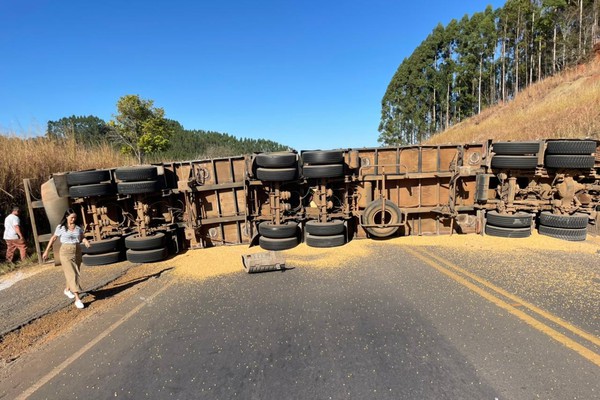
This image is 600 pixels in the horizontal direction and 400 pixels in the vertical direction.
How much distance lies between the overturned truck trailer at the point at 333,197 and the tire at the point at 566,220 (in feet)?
0.07

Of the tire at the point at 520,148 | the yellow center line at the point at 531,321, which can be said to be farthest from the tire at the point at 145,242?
the tire at the point at 520,148

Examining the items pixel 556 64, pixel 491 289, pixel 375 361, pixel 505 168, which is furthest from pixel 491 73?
pixel 375 361

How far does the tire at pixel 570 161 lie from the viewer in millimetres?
7637

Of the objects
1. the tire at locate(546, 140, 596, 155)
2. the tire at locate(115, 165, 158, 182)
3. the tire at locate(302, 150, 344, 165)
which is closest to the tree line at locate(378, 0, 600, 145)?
the tire at locate(546, 140, 596, 155)

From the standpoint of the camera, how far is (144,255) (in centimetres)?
743

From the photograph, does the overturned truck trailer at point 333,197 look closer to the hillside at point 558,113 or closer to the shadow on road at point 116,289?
the shadow on road at point 116,289

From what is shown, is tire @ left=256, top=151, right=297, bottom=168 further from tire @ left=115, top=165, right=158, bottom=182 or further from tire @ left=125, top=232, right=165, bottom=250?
tire @ left=125, top=232, right=165, bottom=250

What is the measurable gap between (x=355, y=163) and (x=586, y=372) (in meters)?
6.46

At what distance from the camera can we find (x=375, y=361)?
3389 millimetres

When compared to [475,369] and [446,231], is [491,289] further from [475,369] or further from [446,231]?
[446,231]

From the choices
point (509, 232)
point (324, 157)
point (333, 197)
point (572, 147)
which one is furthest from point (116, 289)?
point (572, 147)

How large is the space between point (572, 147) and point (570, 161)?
0.39 m

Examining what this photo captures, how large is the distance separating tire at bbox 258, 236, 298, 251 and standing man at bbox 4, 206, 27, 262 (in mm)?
6618

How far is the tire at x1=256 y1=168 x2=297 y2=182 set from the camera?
310 inches
